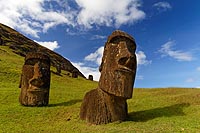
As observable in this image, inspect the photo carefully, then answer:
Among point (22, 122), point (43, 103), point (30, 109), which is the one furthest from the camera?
point (43, 103)

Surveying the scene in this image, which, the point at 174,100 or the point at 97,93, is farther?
the point at 174,100

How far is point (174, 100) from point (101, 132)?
909 cm

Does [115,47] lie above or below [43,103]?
above

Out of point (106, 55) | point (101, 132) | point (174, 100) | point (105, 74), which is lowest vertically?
point (101, 132)

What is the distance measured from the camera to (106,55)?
17734mm

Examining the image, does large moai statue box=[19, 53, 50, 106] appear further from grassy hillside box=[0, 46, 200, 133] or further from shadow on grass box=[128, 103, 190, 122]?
shadow on grass box=[128, 103, 190, 122]

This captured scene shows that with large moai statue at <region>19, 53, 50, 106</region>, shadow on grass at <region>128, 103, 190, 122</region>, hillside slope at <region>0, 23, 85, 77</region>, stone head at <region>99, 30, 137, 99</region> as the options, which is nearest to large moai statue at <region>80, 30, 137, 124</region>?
stone head at <region>99, 30, 137, 99</region>

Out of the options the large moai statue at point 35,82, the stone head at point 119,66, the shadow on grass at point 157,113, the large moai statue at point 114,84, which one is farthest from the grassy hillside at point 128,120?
the stone head at point 119,66

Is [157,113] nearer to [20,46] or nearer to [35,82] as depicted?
[35,82]

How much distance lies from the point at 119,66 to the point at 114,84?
1058 mm

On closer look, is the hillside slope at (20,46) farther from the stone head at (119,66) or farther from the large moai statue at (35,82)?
the stone head at (119,66)

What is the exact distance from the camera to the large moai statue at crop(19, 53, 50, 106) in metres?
23.5

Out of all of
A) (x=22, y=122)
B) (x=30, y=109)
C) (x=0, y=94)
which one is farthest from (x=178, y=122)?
(x=0, y=94)

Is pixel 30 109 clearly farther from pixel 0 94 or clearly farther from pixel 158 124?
pixel 158 124
